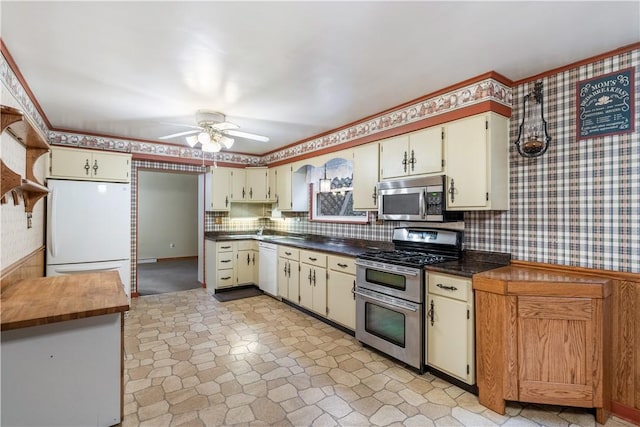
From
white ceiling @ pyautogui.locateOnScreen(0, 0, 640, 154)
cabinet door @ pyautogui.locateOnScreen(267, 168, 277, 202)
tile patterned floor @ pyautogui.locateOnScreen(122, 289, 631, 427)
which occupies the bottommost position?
tile patterned floor @ pyautogui.locateOnScreen(122, 289, 631, 427)

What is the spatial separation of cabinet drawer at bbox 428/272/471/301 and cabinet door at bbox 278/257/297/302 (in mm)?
2291

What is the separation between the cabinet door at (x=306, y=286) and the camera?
393 centimetres

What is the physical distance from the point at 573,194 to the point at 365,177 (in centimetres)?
188

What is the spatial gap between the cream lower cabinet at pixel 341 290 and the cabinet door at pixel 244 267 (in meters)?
2.11

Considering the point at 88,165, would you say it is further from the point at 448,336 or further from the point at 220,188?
the point at 448,336

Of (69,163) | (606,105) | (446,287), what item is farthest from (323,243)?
(69,163)

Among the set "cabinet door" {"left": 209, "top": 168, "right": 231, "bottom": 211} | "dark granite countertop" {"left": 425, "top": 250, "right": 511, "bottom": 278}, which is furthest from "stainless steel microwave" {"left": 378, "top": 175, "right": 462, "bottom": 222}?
"cabinet door" {"left": 209, "top": 168, "right": 231, "bottom": 211}

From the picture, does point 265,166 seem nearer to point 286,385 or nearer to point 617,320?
point 286,385

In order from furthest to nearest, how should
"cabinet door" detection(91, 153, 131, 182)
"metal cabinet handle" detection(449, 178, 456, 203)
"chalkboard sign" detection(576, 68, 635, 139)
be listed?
1. "cabinet door" detection(91, 153, 131, 182)
2. "metal cabinet handle" detection(449, 178, 456, 203)
3. "chalkboard sign" detection(576, 68, 635, 139)

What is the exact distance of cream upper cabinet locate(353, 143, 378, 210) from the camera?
3461mm

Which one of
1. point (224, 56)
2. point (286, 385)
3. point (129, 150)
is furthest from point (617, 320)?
point (129, 150)

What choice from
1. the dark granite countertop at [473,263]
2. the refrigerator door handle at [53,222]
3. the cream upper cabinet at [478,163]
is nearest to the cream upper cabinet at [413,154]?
the cream upper cabinet at [478,163]

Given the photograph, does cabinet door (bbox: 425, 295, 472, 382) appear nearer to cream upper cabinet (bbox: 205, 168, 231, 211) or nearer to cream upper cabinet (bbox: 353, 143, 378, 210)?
cream upper cabinet (bbox: 353, 143, 378, 210)

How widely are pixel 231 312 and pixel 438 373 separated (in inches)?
106
